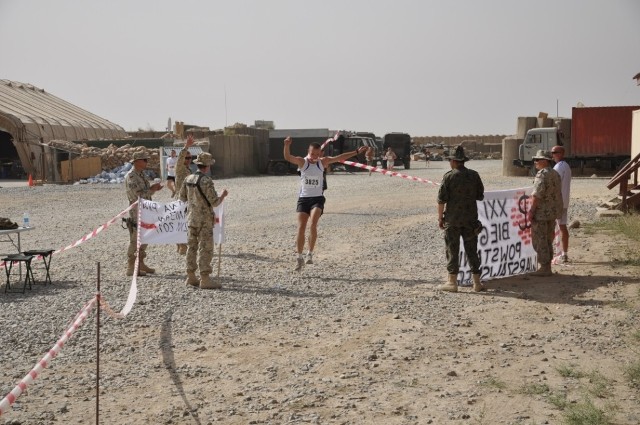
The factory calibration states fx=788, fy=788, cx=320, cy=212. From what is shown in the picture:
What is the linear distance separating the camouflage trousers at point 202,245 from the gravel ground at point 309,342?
36 centimetres

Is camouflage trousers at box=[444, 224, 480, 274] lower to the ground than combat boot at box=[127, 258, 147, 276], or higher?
higher

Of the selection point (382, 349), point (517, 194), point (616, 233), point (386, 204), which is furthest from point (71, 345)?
point (386, 204)

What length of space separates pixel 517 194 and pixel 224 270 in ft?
15.4

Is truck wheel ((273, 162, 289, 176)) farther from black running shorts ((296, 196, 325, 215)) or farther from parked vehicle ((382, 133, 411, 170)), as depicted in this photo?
black running shorts ((296, 196, 325, 215))

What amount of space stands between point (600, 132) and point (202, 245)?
29.0 m

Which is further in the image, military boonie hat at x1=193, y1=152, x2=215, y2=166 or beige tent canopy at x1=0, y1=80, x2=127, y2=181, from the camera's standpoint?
beige tent canopy at x1=0, y1=80, x2=127, y2=181

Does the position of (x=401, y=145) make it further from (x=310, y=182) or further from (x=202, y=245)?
(x=202, y=245)

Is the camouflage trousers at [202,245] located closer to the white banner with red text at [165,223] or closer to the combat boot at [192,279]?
the combat boot at [192,279]

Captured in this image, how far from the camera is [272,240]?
52.9 ft

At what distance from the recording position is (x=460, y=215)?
1011 centimetres

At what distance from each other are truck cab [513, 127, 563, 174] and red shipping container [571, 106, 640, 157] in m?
0.91

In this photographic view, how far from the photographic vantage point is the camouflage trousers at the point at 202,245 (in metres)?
10.8

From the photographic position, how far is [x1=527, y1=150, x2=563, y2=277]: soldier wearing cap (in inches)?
435

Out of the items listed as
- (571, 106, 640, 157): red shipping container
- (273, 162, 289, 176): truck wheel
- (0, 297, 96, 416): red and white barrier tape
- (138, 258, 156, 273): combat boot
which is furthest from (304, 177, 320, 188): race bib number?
(273, 162, 289, 176): truck wheel
